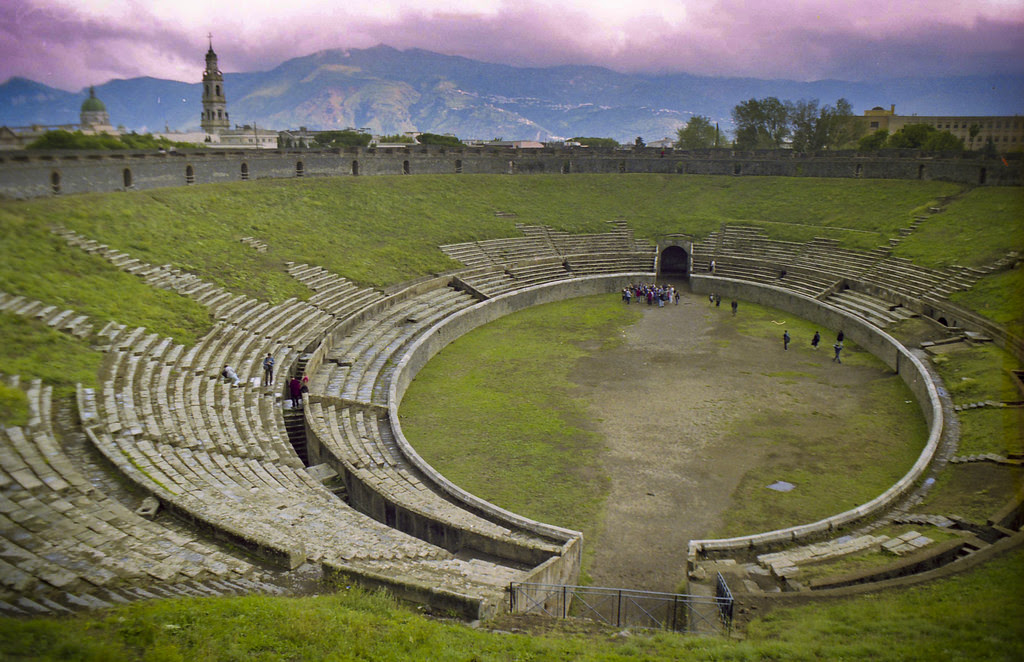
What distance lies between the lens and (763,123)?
75938mm

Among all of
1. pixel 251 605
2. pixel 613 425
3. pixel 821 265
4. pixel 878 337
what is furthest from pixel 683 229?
pixel 251 605

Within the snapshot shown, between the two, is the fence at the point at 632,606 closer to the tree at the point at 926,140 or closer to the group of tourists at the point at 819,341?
the group of tourists at the point at 819,341

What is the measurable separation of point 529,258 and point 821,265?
53.4ft

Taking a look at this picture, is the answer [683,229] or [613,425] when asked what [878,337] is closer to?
[613,425]

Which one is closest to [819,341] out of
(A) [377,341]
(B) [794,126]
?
(A) [377,341]

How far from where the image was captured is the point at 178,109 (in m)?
14.8

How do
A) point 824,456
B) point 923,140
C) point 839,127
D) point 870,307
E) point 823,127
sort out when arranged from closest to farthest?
1. point 824,456
2. point 870,307
3. point 923,140
4. point 823,127
5. point 839,127

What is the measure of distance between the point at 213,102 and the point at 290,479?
215ft

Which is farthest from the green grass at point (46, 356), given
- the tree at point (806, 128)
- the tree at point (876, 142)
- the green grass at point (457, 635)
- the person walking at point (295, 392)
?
the tree at point (806, 128)

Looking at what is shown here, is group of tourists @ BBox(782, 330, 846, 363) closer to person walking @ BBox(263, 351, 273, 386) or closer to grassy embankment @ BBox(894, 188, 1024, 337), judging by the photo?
grassy embankment @ BBox(894, 188, 1024, 337)

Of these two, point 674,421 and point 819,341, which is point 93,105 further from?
point 819,341

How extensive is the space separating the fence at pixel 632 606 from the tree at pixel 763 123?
69.6 meters

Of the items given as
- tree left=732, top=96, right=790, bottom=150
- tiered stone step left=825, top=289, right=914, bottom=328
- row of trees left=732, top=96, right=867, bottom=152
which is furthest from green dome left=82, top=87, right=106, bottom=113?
tree left=732, top=96, right=790, bottom=150

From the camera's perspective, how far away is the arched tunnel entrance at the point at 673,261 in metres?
44.9
